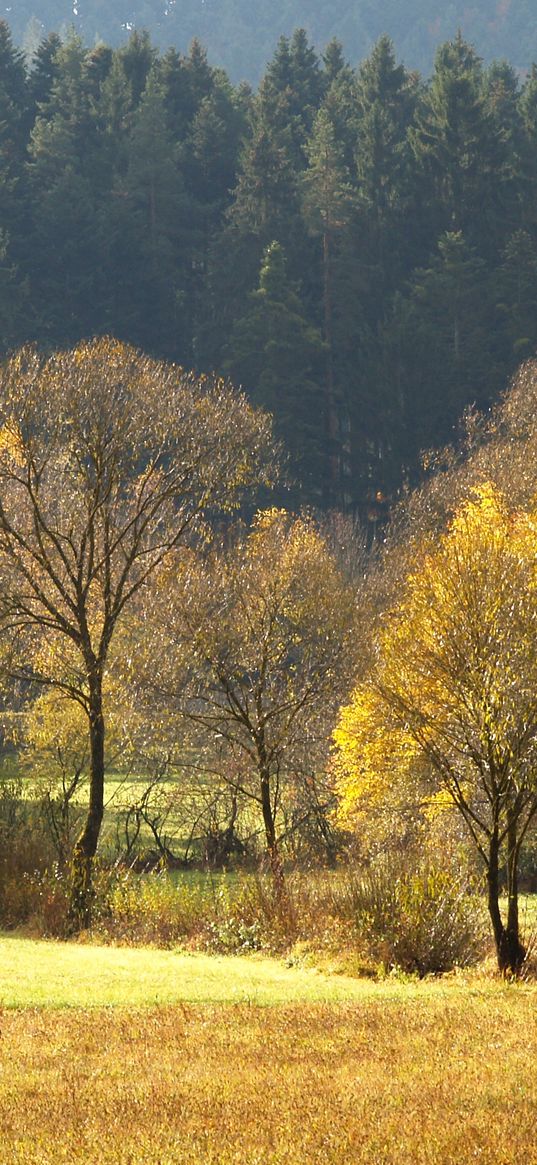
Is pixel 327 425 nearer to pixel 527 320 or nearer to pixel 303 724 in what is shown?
pixel 527 320

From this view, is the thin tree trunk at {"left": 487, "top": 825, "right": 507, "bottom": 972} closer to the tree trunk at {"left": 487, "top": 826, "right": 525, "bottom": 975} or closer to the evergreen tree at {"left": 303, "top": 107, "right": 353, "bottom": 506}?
the tree trunk at {"left": 487, "top": 826, "right": 525, "bottom": 975}

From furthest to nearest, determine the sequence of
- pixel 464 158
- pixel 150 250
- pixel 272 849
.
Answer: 1. pixel 150 250
2. pixel 464 158
3. pixel 272 849

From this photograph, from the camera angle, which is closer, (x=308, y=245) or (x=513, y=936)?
(x=513, y=936)

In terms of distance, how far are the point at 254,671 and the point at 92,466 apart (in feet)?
23.1

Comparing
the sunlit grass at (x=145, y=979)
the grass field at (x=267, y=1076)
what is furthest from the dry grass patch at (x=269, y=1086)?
the sunlit grass at (x=145, y=979)

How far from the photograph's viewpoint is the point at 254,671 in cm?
3117

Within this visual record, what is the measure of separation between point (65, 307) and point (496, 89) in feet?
106

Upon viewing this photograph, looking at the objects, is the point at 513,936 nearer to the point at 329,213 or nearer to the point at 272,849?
the point at 272,849

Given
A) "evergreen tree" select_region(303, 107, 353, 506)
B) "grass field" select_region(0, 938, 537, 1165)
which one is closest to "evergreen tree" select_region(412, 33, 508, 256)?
"evergreen tree" select_region(303, 107, 353, 506)

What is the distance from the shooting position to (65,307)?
7831 cm

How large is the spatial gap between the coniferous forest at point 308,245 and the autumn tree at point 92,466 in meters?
42.6

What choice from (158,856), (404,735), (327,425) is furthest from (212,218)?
(404,735)

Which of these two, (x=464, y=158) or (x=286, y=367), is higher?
(x=464, y=158)

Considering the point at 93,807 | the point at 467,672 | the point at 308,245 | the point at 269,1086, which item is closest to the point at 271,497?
the point at 308,245
